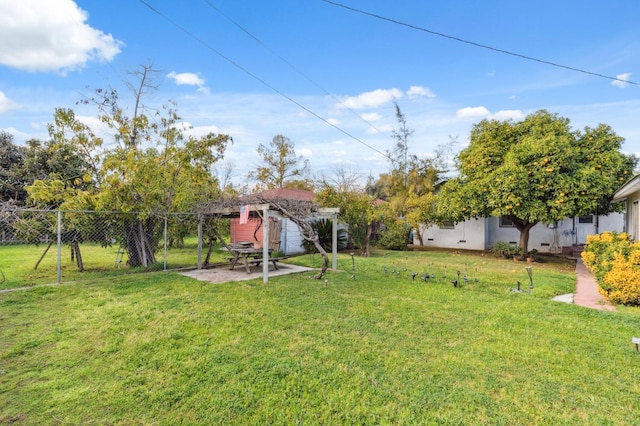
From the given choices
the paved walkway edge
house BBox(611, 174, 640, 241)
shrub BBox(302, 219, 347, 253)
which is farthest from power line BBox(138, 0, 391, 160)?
the paved walkway edge

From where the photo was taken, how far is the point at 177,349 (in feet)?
10.6

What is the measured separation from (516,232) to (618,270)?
1052cm

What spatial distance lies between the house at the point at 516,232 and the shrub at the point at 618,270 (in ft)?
28.5

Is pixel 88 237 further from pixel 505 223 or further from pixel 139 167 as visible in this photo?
pixel 505 223

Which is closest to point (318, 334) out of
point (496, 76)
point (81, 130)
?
point (81, 130)

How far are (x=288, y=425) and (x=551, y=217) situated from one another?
10588mm

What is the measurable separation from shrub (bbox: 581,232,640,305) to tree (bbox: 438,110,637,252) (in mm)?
4037

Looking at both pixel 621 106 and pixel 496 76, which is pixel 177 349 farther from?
pixel 621 106

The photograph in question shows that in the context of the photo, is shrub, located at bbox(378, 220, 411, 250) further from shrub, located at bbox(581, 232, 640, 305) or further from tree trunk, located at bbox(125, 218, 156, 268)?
tree trunk, located at bbox(125, 218, 156, 268)

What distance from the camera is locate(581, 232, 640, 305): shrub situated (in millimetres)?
4879


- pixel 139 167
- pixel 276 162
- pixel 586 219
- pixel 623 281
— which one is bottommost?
pixel 623 281

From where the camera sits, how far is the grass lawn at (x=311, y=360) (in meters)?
2.24

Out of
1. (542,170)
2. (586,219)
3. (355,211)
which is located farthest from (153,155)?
(586,219)

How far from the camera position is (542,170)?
9.45m
